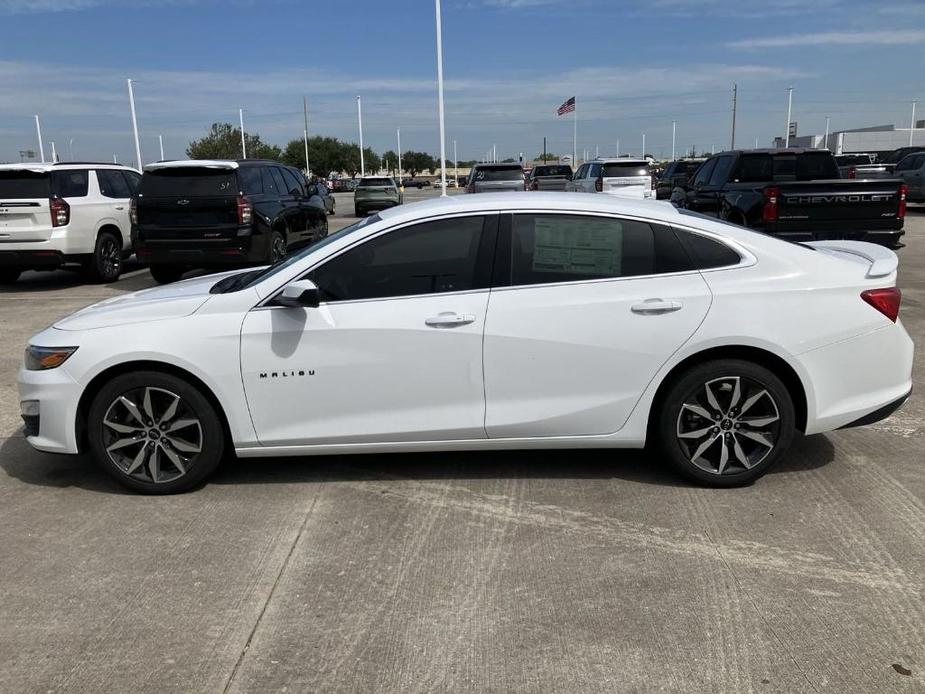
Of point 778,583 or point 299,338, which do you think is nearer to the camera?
point 778,583

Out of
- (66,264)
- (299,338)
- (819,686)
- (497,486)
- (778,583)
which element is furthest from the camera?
(66,264)

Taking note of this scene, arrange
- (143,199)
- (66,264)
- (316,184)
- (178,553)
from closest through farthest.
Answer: (178,553), (143,199), (66,264), (316,184)

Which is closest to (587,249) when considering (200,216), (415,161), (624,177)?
(200,216)

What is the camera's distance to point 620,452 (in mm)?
4961

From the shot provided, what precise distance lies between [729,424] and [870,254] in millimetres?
1403

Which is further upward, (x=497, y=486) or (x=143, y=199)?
(x=143, y=199)

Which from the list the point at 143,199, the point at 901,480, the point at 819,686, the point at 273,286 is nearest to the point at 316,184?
the point at 143,199

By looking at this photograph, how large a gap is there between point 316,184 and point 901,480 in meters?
11.8

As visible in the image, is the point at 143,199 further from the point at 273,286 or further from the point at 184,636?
the point at 184,636

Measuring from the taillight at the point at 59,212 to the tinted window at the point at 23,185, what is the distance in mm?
152

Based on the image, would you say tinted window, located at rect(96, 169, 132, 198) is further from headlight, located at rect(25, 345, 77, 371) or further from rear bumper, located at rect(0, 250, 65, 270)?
headlight, located at rect(25, 345, 77, 371)

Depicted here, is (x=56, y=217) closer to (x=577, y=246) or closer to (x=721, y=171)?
(x=577, y=246)

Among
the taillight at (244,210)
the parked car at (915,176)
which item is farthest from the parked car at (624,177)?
the taillight at (244,210)

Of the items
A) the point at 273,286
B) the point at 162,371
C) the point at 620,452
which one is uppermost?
the point at 273,286
